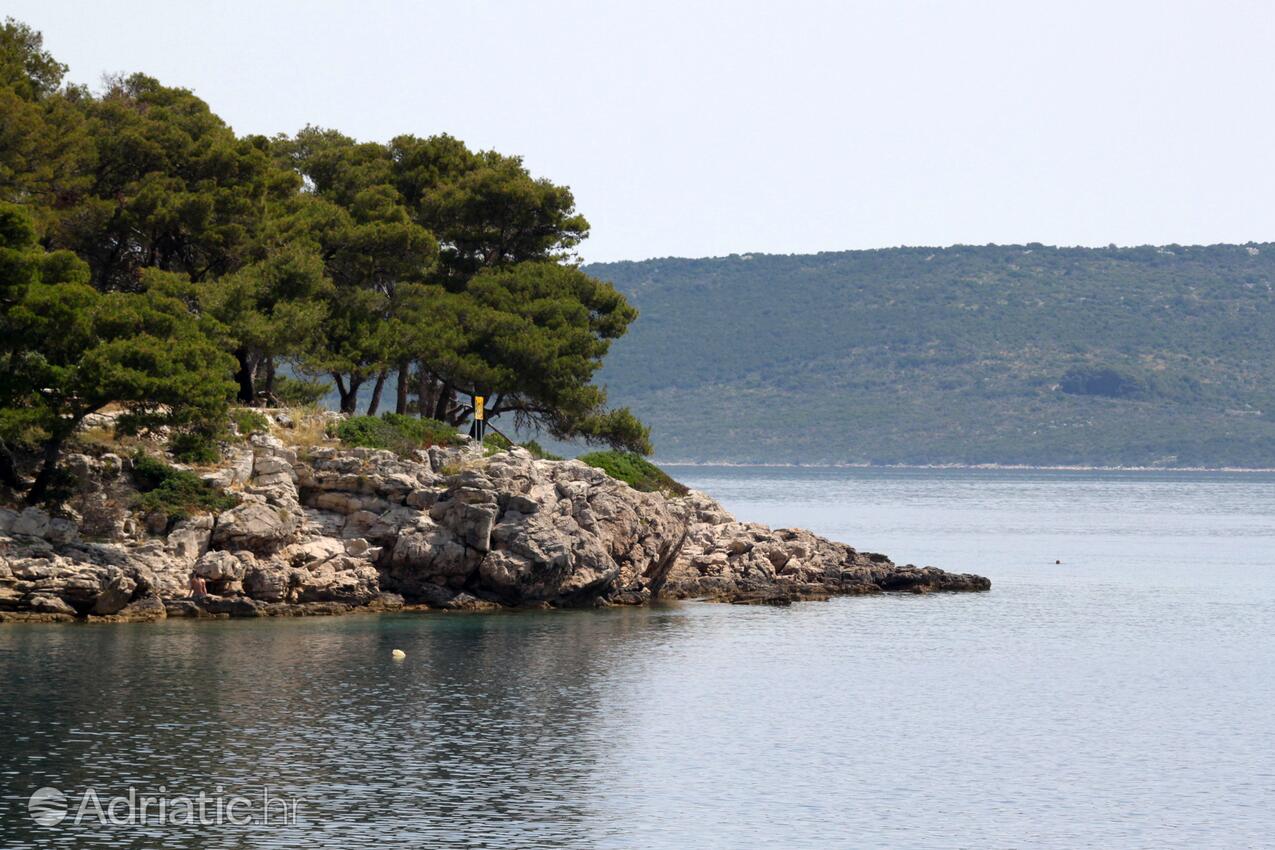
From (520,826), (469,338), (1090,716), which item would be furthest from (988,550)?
(520,826)

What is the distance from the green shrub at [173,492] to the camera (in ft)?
174

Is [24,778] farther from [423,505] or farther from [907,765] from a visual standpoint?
[423,505]

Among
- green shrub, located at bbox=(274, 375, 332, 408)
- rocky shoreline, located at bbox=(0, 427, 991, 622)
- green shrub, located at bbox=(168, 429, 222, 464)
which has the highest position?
green shrub, located at bbox=(274, 375, 332, 408)

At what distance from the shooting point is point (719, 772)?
1375 inches

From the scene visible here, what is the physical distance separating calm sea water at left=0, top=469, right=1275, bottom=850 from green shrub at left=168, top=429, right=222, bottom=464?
20.2 ft

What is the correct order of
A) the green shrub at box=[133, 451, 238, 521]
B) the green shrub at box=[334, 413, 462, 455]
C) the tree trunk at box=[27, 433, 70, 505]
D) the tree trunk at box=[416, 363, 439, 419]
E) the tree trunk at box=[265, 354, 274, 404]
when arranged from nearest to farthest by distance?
1. the tree trunk at box=[27, 433, 70, 505]
2. the green shrub at box=[133, 451, 238, 521]
3. the green shrub at box=[334, 413, 462, 455]
4. the tree trunk at box=[265, 354, 274, 404]
5. the tree trunk at box=[416, 363, 439, 419]

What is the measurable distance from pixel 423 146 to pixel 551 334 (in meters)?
11.6

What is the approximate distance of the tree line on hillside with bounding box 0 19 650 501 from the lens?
2055 inches

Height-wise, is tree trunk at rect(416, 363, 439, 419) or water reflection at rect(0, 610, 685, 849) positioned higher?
tree trunk at rect(416, 363, 439, 419)

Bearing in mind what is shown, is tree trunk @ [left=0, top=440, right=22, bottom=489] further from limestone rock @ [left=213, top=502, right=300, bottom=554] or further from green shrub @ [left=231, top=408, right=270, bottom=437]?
green shrub @ [left=231, top=408, right=270, bottom=437]

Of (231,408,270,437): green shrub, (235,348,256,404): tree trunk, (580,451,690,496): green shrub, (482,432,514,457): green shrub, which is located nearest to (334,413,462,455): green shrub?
(482,432,514,457): green shrub

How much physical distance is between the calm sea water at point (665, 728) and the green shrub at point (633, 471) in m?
9.20

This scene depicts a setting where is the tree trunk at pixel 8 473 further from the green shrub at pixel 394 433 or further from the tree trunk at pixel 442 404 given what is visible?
the tree trunk at pixel 442 404

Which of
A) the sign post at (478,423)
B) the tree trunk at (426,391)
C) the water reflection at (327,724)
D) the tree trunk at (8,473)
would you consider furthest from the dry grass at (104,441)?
the tree trunk at (426,391)
